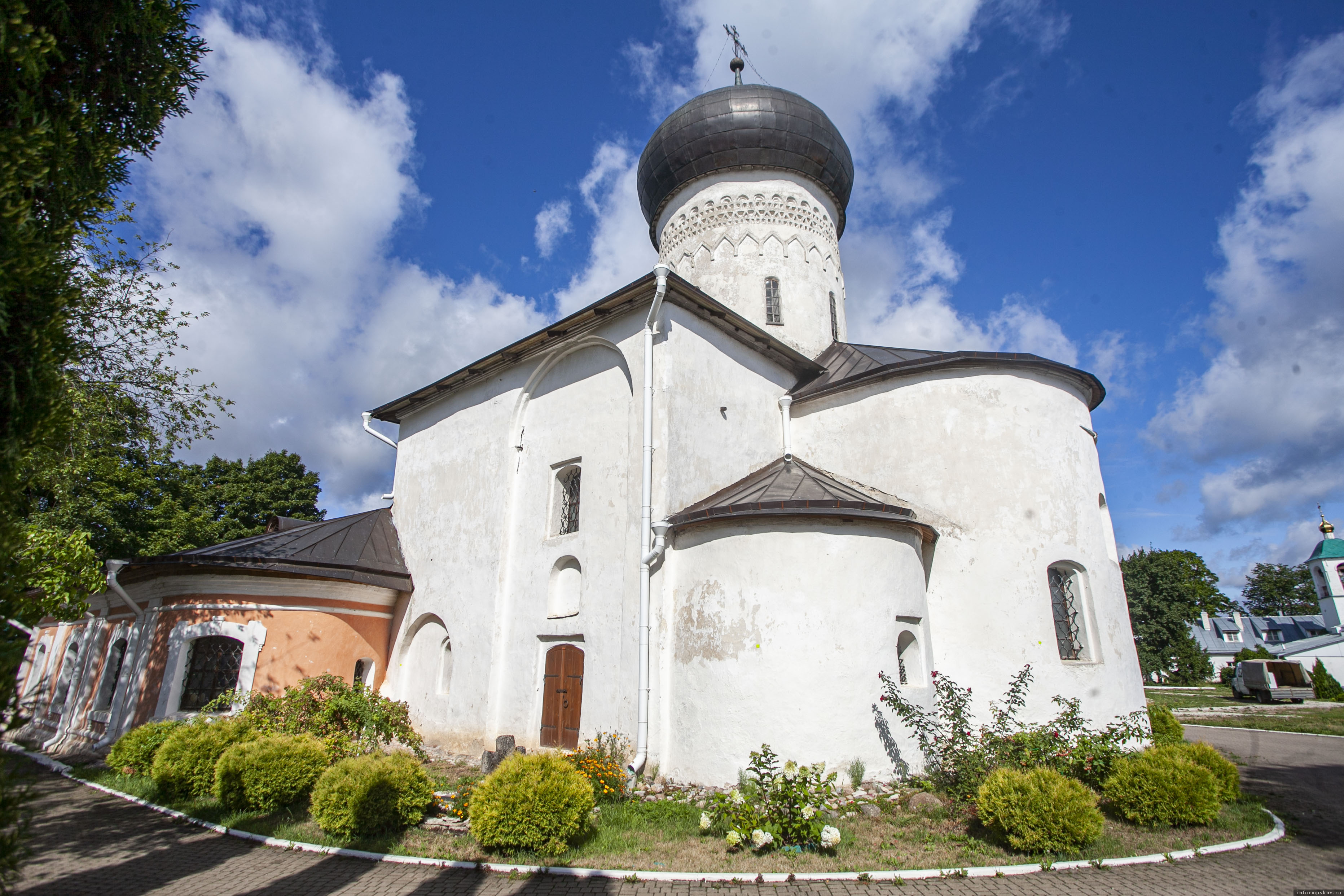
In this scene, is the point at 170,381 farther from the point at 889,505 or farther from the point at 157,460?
the point at 889,505

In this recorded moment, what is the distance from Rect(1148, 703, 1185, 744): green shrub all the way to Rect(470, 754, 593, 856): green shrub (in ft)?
27.6

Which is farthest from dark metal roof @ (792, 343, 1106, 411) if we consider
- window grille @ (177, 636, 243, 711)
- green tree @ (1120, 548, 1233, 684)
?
green tree @ (1120, 548, 1233, 684)

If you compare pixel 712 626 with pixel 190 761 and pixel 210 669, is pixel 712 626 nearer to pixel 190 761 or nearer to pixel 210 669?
pixel 190 761

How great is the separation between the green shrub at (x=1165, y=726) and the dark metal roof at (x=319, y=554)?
12.1m

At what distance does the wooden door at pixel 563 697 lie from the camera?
904 centimetres

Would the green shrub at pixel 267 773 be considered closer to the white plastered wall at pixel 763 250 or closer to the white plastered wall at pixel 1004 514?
the white plastered wall at pixel 1004 514

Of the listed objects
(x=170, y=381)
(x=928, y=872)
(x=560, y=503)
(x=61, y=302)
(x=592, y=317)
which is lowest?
(x=928, y=872)

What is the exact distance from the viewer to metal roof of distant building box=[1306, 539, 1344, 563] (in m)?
38.6

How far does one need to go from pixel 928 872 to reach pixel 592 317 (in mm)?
7873

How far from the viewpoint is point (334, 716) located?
8.92 m

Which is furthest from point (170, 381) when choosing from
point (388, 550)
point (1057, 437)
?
point (1057, 437)

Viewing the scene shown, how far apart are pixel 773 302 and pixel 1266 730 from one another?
46.9 feet

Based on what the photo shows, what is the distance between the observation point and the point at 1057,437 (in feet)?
32.2

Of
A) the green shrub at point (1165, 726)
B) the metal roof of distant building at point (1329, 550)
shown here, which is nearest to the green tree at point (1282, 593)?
the metal roof of distant building at point (1329, 550)
